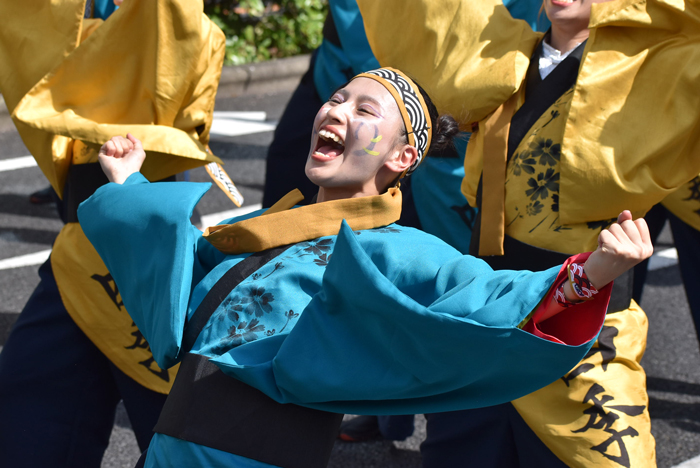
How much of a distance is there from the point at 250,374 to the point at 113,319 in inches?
37.3

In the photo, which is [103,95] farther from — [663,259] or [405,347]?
[663,259]

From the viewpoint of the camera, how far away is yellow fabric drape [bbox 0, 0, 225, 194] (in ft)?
7.07

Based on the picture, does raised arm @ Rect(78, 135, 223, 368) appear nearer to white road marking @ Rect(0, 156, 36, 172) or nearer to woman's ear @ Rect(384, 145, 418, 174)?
woman's ear @ Rect(384, 145, 418, 174)

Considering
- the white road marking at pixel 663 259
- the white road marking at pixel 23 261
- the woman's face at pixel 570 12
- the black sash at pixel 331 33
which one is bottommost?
the white road marking at pixel 663 259

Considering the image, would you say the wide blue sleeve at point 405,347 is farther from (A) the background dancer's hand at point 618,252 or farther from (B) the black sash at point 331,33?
(B) the black sash at point 331,33

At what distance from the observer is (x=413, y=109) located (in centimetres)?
176

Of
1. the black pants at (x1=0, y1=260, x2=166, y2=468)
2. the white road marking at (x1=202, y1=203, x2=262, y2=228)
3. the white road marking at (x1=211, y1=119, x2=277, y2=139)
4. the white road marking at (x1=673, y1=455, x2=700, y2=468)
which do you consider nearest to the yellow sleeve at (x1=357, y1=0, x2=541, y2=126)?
the black pants at (x1=0, y1=260, x2=166, y2=468)

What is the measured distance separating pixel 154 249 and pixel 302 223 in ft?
1.07

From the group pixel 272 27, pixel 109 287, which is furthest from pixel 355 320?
pixel 272 27

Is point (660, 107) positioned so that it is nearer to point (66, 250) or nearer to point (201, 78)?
point (201, 78)

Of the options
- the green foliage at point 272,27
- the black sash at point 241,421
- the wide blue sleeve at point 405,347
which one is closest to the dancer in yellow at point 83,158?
the black sash at point 241,421

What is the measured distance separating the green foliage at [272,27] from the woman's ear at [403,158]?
670 centimetres

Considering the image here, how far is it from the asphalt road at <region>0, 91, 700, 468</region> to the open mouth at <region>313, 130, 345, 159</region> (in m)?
1.52

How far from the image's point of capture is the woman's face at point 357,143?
1.62 meters
